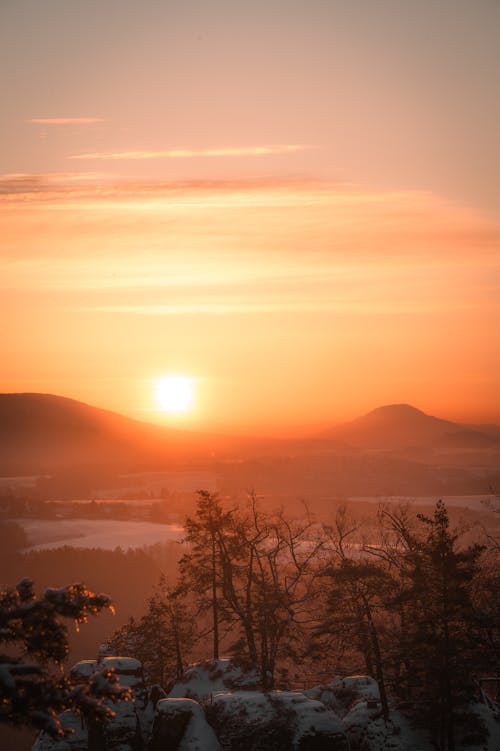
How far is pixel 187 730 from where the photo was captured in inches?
1036

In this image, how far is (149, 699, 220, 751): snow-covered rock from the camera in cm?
2588

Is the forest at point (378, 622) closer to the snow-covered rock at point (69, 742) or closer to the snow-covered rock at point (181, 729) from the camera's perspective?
the snow-covered rock at point (181, 729)

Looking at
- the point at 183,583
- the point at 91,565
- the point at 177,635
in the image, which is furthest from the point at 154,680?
the point at 91,565

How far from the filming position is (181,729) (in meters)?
26.3

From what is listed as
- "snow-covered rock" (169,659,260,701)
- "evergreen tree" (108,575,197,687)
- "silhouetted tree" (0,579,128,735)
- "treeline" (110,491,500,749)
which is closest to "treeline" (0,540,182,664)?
"evergreen tree" (108,575,197,687)

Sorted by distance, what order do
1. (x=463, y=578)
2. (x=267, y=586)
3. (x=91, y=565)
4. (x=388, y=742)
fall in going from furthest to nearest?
(x=91, y=565) → (x=267, y=586) → (x=388, y=742) → (x=463, y=578)

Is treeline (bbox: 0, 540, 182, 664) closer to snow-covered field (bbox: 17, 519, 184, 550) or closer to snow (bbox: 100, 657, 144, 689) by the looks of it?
snow-covered field (bbox: 17, 519, 184, 550)

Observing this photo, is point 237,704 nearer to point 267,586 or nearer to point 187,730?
point 187,730

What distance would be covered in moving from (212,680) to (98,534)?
508ft

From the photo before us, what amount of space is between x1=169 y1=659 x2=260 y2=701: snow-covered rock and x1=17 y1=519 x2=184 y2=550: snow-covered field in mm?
127908

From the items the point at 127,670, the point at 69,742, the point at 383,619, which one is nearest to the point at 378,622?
the point at 383,619

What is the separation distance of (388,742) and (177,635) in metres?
15.6

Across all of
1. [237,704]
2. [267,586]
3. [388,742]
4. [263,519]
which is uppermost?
[263,519]

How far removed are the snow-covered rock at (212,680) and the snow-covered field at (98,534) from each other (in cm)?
12791
